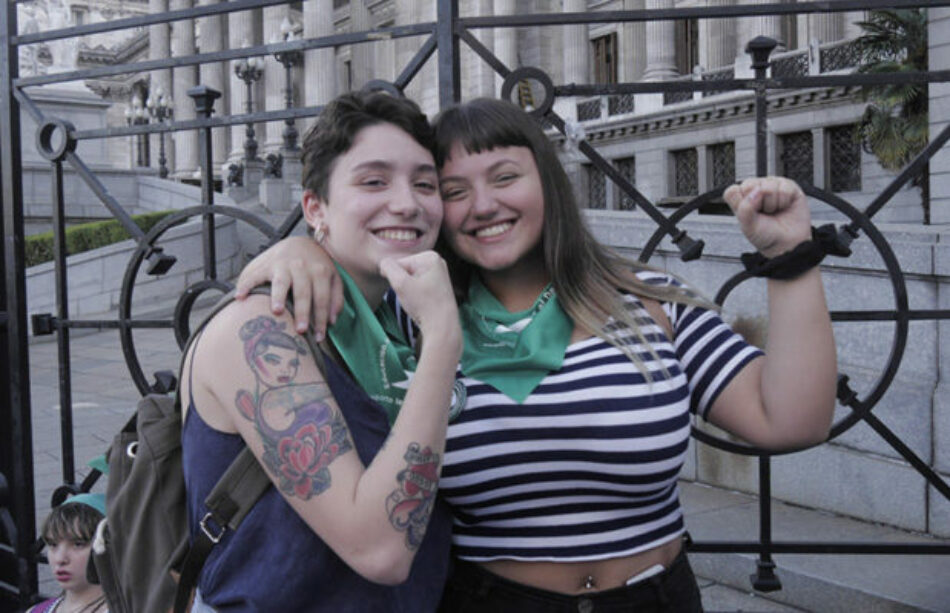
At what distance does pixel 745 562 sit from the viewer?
448 centimetres

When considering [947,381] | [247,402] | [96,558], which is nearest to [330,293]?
[247,402]

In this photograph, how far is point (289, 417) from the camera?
5.82ft

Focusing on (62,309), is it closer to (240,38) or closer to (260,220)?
(260,220)

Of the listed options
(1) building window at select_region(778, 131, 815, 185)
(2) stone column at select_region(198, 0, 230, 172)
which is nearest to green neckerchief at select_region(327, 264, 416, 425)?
(1) building window at select_region(778, 131, 815, 185)

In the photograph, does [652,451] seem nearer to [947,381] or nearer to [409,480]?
[409,480]

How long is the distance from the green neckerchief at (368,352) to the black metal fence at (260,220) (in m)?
1.09

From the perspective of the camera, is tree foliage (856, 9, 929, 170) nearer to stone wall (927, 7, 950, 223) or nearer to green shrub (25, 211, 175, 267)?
stone wall (927, 7, 950, 223)

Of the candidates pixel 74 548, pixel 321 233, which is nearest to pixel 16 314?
pixel 74 548

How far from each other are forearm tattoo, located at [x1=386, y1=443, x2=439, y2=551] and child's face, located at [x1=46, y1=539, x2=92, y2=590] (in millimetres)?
2159

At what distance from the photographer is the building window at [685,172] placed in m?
39.3

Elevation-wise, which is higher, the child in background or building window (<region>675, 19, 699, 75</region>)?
building window (<region>675, 19, 699, 75</region>)

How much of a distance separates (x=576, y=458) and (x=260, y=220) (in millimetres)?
1767

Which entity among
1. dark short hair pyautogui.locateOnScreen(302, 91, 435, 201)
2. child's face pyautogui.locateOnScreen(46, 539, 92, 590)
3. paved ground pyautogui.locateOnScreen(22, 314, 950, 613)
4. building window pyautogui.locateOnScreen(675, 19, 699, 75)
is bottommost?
paved ground pyautogui.locateOnScreen(22, 314, 950, 613)

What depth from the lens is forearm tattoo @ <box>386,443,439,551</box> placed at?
1742mm
